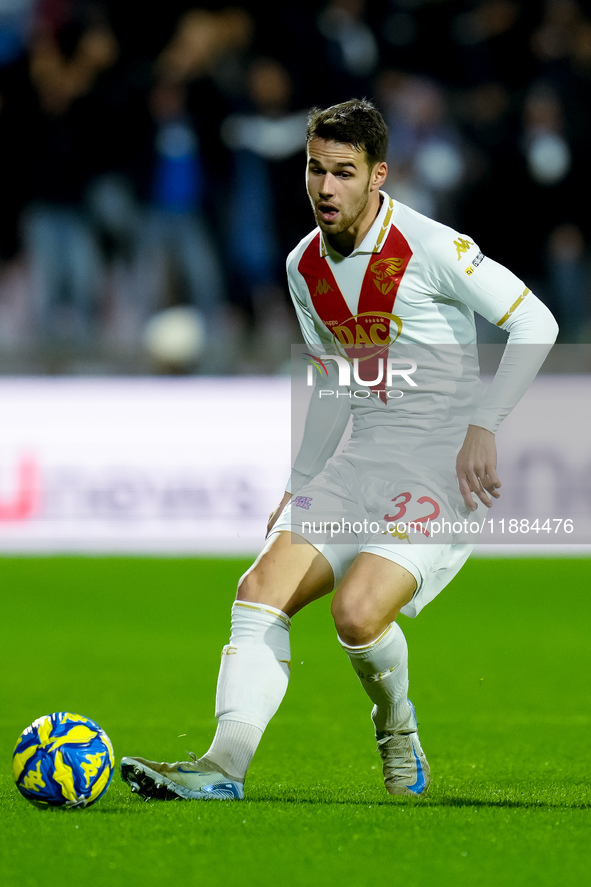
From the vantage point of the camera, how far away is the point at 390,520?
417cm

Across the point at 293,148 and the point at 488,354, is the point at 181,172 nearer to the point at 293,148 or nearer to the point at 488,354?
the point at 293,148

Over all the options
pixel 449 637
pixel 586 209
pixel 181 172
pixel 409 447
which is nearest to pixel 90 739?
pixel 409 447

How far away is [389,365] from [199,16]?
10.1 meters

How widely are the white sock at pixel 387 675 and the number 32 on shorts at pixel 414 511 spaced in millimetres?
313

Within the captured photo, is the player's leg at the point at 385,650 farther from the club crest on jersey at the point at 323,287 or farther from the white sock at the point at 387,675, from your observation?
the club crest on jersey at the point at 323,287

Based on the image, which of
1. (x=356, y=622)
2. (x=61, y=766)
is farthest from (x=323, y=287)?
(x=61, y=766)

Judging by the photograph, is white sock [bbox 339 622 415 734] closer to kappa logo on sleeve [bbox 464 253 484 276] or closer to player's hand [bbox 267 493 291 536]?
player's hand [bbox 267 493 291 536]

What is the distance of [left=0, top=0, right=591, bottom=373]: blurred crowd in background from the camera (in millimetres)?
12070

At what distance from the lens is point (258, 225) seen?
41.5 feet

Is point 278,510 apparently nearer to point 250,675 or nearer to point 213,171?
point 250,675

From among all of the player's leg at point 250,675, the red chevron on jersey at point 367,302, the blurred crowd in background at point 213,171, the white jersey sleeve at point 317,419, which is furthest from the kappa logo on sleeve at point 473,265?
the blurred crowd in background at point 213,171

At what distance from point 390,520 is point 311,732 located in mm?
1652

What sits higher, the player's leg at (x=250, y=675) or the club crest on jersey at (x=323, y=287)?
the club crest on jersey at (x=323, y=287)

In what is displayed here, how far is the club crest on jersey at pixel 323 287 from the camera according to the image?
171 inches
